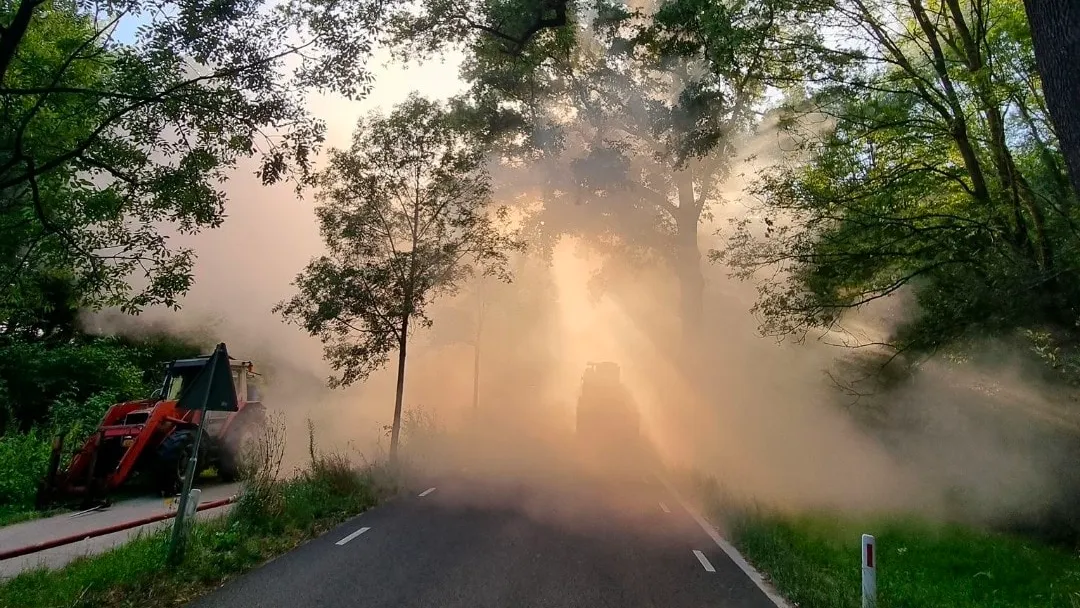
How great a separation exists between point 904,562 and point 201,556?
7931 millimetres

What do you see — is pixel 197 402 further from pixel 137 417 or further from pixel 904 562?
pixel 904 562

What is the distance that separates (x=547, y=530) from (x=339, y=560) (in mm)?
2898

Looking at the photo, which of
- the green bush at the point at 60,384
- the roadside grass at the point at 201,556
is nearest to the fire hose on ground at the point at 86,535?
the roadside grass at the point at 201,556

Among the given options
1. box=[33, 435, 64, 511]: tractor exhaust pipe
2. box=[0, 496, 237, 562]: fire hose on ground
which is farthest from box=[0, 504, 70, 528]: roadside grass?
box=[0, 496, 237, 562]: fire hose on ground

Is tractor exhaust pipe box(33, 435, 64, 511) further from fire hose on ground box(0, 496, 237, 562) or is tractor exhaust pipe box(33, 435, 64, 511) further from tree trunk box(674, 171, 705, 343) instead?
tree trunk box(674, 171, 705, 343)

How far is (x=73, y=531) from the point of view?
28.4ft

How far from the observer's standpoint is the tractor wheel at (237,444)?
522 inches

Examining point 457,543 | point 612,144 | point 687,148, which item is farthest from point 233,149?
point 612,144

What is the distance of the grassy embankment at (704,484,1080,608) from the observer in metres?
6.11

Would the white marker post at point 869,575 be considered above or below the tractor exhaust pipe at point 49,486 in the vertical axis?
above

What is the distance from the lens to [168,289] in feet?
24.3

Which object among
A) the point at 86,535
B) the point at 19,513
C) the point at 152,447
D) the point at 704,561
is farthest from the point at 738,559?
the point at 19,513

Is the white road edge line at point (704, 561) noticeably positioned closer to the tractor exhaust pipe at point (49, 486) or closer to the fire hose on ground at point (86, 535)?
the fire hose on ground at point (86, 535)

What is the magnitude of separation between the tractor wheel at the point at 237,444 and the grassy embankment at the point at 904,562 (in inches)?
374
